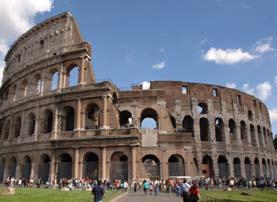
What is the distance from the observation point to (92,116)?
29.5 m

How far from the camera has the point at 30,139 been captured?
29078mm

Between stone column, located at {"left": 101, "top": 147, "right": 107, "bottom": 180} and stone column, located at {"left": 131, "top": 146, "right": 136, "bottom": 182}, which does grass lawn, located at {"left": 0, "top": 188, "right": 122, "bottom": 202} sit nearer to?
stone column, located at {"left": 131, "top": 146, "right": 136, "bottom": 182}

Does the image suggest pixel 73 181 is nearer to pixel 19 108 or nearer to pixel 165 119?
pixel 165 119

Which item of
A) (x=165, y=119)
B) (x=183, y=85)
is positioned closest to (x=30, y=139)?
(x=165, y=119)

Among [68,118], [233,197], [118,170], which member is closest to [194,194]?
[233,197]

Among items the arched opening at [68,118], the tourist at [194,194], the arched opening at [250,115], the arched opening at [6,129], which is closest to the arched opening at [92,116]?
the arched opening at [68,118]

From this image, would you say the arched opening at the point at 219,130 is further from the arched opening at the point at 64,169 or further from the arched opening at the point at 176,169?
the arched opening at the point at 64,169

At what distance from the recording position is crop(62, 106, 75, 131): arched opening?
93.5 feet

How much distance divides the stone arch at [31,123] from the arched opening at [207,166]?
18265mm

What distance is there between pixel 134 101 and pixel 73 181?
9.51 meters

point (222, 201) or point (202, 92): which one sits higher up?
point (202, 92)

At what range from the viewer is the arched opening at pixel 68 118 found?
28500mm

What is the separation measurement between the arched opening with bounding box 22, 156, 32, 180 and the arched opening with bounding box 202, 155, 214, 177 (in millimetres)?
17455

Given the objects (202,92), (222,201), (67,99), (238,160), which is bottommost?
(222,201)
